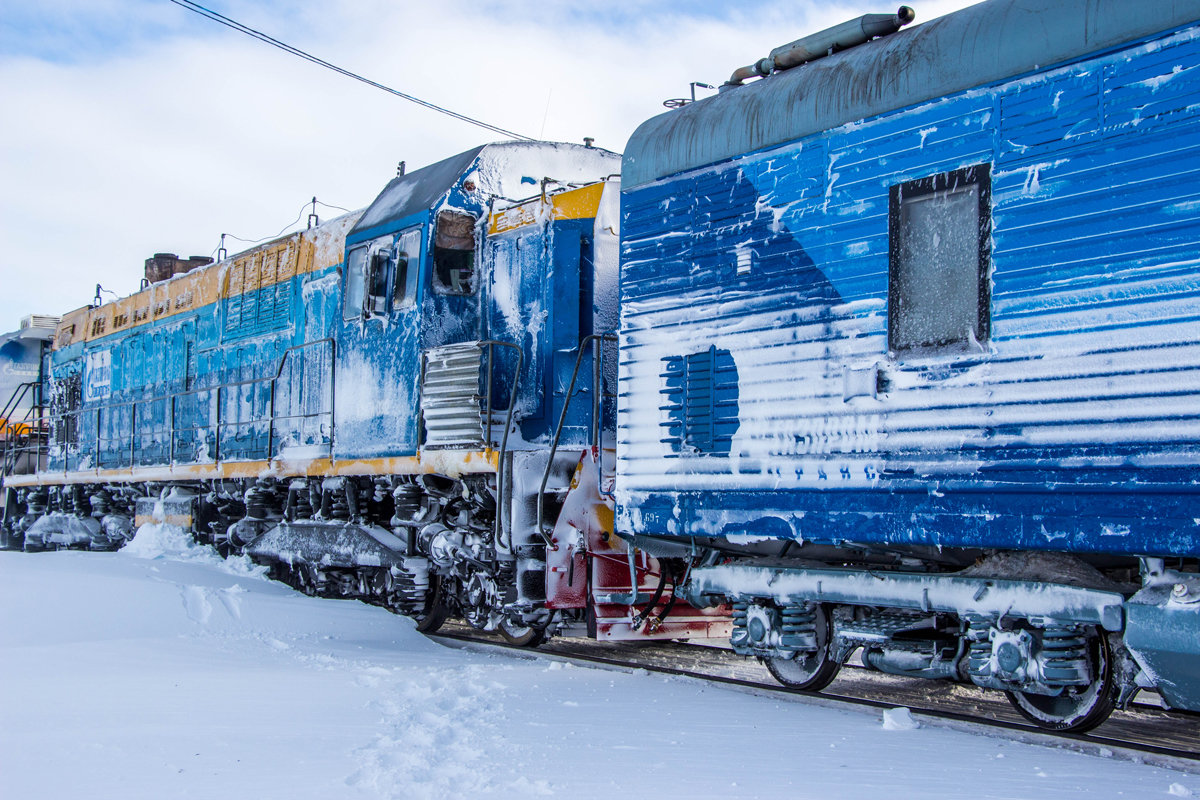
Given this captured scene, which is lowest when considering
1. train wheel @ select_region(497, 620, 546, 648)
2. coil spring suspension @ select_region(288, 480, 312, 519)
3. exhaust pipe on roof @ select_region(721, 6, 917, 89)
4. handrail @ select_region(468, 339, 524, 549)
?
train wheel @ select_region(497, 620, 546, 648)

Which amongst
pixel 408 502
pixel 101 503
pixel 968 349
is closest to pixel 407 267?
pixel 408 502

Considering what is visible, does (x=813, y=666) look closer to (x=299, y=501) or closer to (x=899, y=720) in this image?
(x=899, y=720)

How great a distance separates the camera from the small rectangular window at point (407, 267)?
8.70m

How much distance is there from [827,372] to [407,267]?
4322mm

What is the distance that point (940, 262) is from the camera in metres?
5.15

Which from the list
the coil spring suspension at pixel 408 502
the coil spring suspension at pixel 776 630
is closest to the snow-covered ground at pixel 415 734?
the coil spring suspension at pixel 776 630

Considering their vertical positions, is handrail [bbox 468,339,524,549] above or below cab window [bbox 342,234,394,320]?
below

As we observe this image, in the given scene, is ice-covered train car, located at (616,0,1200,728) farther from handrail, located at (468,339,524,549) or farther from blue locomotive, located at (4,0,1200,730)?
handrail, located at (468,339,524,549)

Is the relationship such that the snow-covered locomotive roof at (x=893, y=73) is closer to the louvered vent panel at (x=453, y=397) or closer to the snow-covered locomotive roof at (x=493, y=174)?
the louvered vent panel at (x=453, y=397)

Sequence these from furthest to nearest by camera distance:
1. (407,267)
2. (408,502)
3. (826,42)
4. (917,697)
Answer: (408,502), (407,267), (917,697), (826,42)

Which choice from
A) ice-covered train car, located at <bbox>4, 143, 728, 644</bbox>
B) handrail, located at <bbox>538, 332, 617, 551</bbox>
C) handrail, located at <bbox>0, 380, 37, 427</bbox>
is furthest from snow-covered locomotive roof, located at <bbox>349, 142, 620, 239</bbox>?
handrail, located at <bbox>0, 380, 37, 427</bbox>

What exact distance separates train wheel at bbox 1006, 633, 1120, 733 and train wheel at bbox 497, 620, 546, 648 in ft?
13.6

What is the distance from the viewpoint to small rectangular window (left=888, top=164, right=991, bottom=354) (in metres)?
4.97

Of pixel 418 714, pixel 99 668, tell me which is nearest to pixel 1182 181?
pixel 418 714
